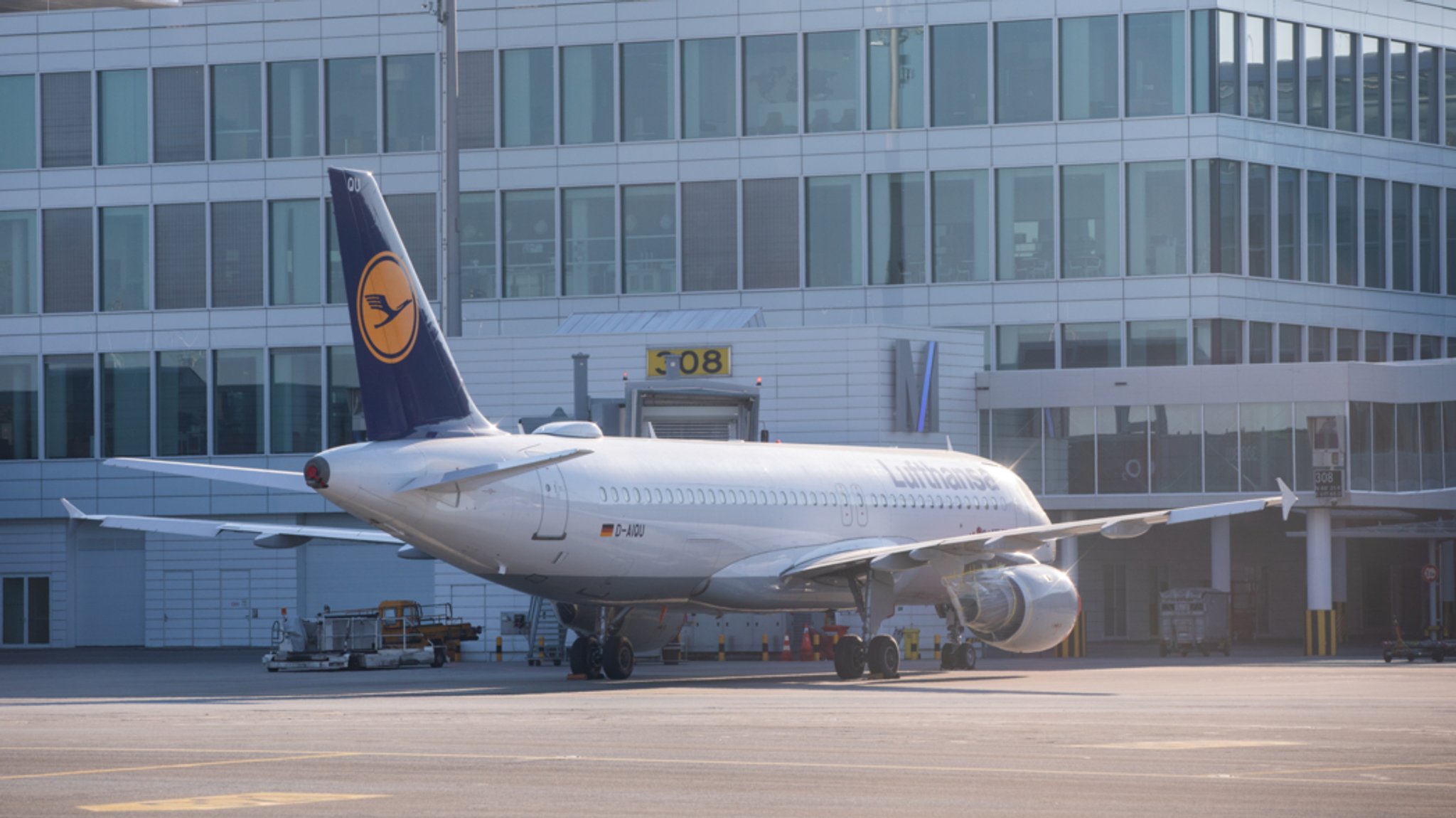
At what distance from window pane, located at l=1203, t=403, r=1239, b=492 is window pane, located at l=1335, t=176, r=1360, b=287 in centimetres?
1170

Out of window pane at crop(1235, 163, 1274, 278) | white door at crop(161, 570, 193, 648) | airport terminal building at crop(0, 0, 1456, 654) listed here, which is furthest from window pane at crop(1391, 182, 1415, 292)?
white door at crop(161, 570, 193, 648)

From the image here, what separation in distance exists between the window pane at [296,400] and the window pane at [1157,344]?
78.2 feet

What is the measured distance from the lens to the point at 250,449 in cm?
6256

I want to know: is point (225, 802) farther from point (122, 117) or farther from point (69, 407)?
point (122, 117)

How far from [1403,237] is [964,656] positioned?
3113 centimetres

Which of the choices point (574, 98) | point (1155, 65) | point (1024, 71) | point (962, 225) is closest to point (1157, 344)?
point (962, 225)

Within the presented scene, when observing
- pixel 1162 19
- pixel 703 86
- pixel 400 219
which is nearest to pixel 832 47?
pixel 703 86

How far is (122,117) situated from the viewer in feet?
209

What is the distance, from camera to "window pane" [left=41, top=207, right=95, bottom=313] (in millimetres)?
63781

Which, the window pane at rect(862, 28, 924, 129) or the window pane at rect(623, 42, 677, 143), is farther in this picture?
the window pane at rect(623, 42, 677, 143)

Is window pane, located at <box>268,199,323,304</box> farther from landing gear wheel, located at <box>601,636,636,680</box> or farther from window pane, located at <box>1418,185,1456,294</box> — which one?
window pane, located at <box>1418,185,1456,294</box>

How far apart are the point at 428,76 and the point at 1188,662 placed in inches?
1170

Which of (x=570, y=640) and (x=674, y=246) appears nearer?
(x=570, y=640)

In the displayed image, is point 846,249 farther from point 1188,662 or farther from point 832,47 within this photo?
point 1188,662
